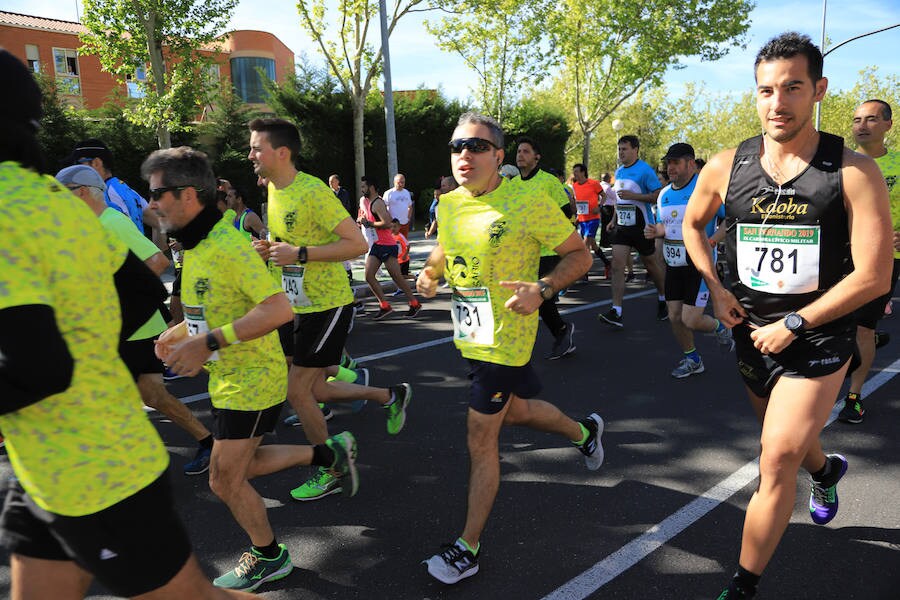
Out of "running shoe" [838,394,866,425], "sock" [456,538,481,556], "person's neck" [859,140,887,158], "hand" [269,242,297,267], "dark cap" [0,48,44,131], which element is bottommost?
"running shoe" [838,394,866,425]

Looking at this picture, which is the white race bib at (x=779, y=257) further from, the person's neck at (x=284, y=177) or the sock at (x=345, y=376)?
the sock at (x=345, y=376)

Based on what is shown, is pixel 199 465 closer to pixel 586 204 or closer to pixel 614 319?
pixel 614 319

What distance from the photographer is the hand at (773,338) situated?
239 cm

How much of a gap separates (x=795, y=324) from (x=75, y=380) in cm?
225

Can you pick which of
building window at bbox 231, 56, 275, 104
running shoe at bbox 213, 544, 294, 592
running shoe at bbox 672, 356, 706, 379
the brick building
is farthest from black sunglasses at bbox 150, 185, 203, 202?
building window at bbox 231, 56, 275, 104

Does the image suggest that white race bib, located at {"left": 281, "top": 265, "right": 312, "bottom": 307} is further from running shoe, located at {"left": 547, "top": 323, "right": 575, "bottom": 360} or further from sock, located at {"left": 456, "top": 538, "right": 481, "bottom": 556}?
running shoe, located at {"left": 547, "top": 323, "right": 575, "bottom": 360}

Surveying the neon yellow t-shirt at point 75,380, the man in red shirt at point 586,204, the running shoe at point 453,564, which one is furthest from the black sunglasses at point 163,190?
the man in red shirt at point 586,204

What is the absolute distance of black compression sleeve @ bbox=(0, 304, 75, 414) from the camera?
1.32 metres

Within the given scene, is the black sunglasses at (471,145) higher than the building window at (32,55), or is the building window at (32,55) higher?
the building window at (32,55)

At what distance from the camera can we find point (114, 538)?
1596 mm

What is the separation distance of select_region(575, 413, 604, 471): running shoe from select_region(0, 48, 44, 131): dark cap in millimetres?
3001

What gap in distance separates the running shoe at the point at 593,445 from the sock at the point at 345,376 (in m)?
1.72

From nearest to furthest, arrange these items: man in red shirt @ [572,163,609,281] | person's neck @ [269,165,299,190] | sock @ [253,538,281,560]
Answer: sock @ [253,538,281,560] → person's neck @ [269,165,299,190] → man in red shirt @ [572,163,609,281]

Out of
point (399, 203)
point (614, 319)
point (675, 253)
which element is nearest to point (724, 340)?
point (614, 319)
